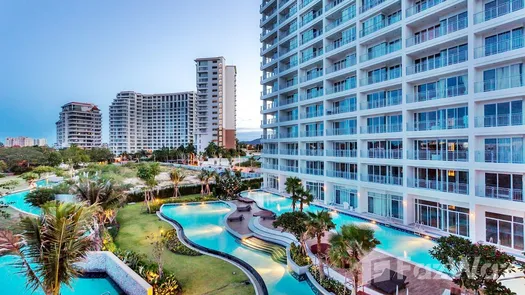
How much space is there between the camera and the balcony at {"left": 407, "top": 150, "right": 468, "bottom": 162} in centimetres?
1784

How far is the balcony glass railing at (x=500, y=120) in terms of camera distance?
15.6 metres

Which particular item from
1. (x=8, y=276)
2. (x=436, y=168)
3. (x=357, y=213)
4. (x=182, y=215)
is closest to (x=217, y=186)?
(x=182, y=215)

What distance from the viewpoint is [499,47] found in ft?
54.0

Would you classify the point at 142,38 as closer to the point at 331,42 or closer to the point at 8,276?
the point at 331,42

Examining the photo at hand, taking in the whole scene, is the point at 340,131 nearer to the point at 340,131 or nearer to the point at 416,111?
the point at 340,131

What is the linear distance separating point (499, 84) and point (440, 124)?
394 cm

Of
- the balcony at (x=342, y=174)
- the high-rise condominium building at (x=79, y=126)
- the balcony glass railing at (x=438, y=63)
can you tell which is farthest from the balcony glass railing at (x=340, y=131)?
the high-rise condominium building at (x=79, y=126)

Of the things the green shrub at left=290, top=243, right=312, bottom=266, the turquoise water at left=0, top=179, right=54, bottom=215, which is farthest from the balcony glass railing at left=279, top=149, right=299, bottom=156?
the turquoise water at left=0, top=179, right=54, bottom=215

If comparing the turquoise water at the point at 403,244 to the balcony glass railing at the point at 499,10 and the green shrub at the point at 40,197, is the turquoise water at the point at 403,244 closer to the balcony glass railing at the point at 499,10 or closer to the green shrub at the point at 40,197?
the balcony glass railing at the point at 499,10

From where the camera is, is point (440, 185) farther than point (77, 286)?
Yes

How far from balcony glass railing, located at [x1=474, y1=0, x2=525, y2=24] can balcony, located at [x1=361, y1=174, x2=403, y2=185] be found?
11.6m

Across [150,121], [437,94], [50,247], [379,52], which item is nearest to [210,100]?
[150,121]

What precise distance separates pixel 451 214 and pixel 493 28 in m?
11.8

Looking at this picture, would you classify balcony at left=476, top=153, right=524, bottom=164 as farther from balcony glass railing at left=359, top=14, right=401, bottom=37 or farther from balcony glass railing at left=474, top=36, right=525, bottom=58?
balcony glass railing at left=359, top=14, right=401, bottom=37
